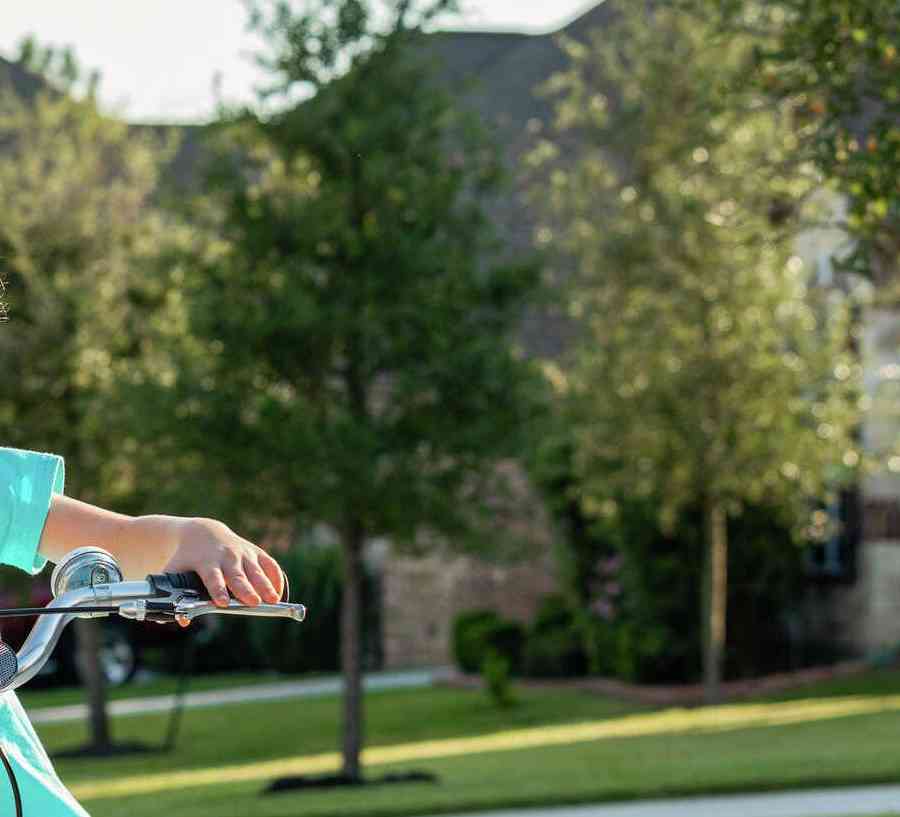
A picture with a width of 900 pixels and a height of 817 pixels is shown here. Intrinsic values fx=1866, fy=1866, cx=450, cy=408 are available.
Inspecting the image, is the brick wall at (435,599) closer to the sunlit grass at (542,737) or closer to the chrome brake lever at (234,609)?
the sunlit grass at (542,737)

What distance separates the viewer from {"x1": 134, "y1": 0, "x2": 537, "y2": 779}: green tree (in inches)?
470

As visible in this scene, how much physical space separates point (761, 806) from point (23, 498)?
855 cm

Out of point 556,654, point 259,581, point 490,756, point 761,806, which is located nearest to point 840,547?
point 556,654

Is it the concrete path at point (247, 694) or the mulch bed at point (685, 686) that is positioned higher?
the mulch bed at point (685, 686)

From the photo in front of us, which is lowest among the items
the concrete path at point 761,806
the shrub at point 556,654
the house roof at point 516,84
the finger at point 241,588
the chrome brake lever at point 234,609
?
the concrete path at point 761,806

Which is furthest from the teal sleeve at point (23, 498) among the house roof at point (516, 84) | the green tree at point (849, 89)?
the house roof at point (516, 84)

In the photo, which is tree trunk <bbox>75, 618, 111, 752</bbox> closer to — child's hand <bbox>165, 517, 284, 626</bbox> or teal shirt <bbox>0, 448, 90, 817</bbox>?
teal shirt <bbox>0, 448, 90, 817</bbox>

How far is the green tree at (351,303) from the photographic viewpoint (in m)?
11.9

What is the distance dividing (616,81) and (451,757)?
7.26m

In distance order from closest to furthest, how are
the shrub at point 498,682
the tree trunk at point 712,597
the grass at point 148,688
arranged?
the tree trunk at point 712,597 < the shrub at point 498,682 < the grass at point 148,688

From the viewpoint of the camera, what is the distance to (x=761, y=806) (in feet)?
33.7

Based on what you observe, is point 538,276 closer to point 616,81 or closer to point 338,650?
point 616,81

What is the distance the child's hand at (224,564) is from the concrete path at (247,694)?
1767 cm

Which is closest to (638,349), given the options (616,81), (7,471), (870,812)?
(616,81)
